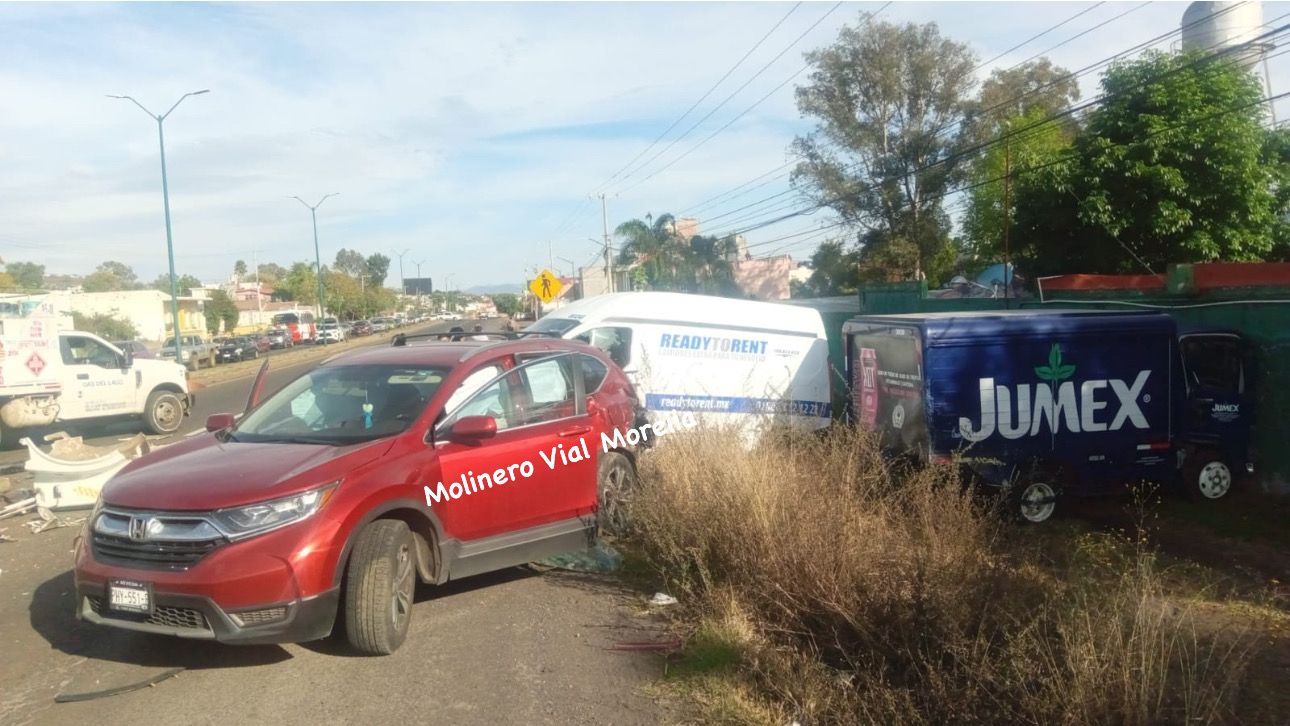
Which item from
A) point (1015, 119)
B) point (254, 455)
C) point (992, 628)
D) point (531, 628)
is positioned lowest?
point (531, 628)

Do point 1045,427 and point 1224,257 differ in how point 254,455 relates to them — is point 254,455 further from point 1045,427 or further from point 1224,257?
point 1224,257

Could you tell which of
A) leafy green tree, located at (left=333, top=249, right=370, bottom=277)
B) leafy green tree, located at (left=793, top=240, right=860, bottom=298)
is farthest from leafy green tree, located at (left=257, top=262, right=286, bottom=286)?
leafy green tree, located at (left=793, top=240, right=860, bottom=298)

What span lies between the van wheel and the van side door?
11 centimetres

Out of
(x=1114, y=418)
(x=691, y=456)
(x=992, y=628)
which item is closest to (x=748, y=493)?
(x=691, y=456)

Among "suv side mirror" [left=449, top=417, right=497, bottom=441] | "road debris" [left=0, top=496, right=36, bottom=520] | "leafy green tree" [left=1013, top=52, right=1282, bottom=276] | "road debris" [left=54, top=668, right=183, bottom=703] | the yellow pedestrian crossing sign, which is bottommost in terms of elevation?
Result: "road debris" [left=54, top=668, right=183, bottom=703]

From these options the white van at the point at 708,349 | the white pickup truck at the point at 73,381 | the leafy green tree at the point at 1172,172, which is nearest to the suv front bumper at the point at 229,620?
the white van at the point at 708,349

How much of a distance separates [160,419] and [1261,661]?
17953 millimetres

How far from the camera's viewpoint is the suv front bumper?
5.14 meters

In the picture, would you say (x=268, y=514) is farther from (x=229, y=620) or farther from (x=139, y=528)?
(x=139, y=528)

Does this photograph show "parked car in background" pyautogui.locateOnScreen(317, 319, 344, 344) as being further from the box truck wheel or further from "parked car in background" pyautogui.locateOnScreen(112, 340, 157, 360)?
the box truck wheel

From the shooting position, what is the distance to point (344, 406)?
21.9ft

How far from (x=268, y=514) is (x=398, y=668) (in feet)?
3.59

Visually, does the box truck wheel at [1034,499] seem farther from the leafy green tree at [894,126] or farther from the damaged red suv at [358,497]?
the leafy green tree at [894,126]

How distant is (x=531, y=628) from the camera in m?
6.20
